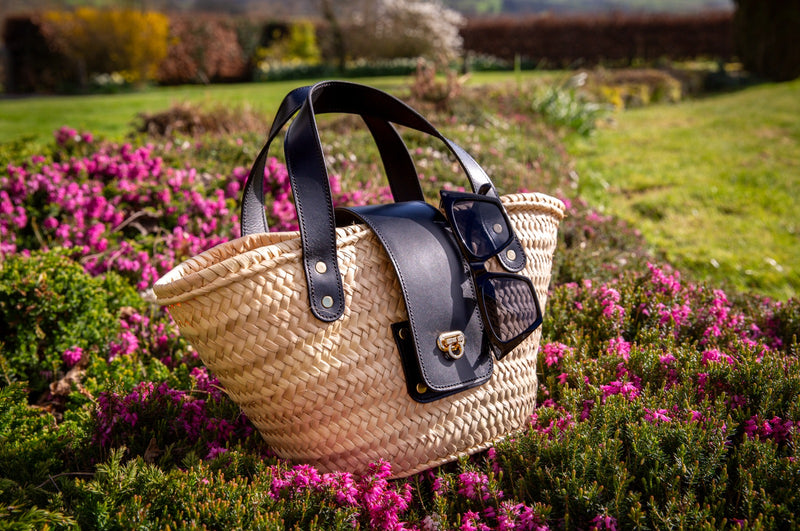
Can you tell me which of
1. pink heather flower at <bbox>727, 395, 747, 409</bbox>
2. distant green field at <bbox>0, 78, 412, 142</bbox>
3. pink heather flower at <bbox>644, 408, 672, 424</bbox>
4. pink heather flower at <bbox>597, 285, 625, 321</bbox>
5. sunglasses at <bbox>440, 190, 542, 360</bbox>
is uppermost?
distant green field at <bbox>0, 78, 412, 142</bbox>

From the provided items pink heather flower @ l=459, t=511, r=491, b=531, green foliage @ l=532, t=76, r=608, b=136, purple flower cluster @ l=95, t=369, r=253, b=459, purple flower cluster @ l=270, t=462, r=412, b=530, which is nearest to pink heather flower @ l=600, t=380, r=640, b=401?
pink heather flower @ l=459, t=511, r=491, b=531

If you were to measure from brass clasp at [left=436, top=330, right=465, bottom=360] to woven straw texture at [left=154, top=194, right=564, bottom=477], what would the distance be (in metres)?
0.13

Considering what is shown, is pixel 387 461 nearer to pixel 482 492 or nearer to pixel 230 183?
pixel 482 492

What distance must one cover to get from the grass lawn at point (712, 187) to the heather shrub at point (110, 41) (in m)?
13.1

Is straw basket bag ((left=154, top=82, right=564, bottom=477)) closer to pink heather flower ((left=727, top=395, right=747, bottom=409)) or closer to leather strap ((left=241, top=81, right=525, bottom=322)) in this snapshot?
leather strap ((left=241, top=81, right=525, bottom=322))

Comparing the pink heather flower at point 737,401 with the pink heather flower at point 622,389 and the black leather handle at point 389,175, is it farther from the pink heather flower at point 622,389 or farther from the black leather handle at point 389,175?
the black leather handle at point 389,175

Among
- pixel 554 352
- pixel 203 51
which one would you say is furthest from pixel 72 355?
pixel 203 51

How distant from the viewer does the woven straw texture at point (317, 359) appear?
4.84ft

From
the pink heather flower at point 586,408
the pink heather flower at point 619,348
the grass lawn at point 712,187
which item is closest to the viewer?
the pink heather flower at point 586,408

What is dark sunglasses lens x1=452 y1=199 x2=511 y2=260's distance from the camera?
1724mm

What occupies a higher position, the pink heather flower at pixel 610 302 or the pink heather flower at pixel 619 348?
the pink heather flower at pixel 610 302

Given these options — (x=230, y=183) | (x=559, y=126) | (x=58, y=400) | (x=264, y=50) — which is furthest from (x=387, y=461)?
(x=264, y=50)

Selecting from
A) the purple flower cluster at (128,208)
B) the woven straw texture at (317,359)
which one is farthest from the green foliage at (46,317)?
the woven straw texture at (317,359)

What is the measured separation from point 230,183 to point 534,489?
301 cm
